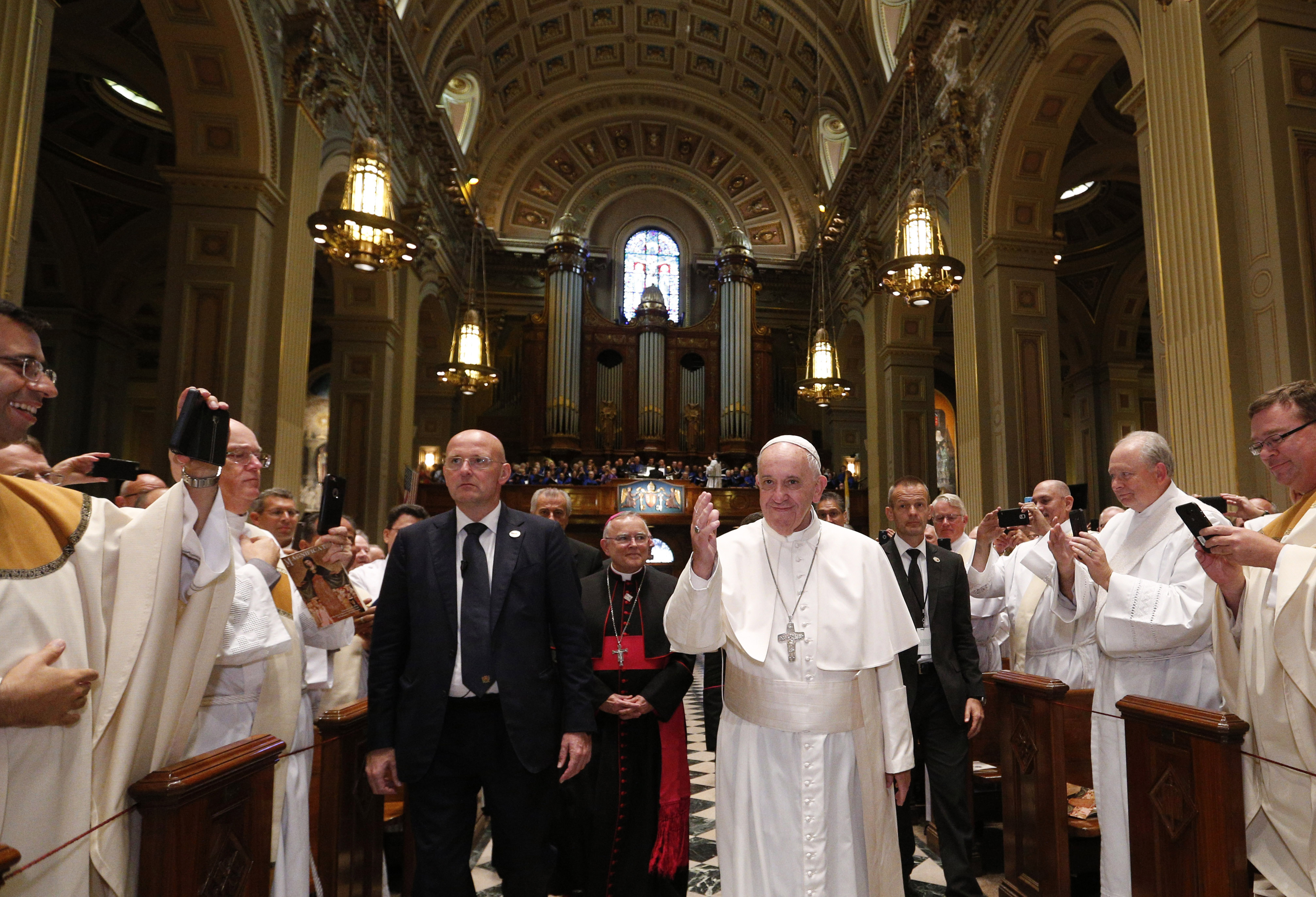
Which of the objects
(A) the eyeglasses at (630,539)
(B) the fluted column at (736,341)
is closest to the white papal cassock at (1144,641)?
(A) the eyeglasses at (630,539)

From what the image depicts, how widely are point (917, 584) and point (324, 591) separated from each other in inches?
94.5

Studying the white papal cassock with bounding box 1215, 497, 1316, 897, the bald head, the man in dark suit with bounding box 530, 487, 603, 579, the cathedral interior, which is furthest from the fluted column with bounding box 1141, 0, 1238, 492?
the man in dark suit with bounding box 530, 487, 603, 579

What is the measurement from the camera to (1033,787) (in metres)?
3.25

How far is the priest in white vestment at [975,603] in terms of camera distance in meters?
4.34

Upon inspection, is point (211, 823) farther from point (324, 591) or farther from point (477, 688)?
point (324, 591)

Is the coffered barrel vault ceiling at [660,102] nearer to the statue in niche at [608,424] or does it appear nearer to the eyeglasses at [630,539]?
the statue in niche at [608,424]

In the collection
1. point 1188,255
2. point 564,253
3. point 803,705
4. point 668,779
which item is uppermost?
point 564,253

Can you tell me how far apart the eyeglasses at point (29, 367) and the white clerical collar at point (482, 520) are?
1189 millimetres

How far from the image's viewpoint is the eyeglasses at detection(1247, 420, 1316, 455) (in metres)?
2.43

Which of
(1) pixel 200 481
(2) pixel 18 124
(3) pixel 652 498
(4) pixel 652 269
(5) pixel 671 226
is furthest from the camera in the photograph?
(5) pixel 671 226

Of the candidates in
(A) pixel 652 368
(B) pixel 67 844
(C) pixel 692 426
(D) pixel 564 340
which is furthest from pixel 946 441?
(B) pixel 67 844

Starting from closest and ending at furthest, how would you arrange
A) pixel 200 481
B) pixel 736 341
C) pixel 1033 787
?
1. pixel 200 481
2. pixel 1033 787
3. pixel 736 341

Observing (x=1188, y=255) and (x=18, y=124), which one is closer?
(x=18, y=124)

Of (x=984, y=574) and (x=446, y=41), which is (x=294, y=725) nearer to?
(x=984, y=574)
